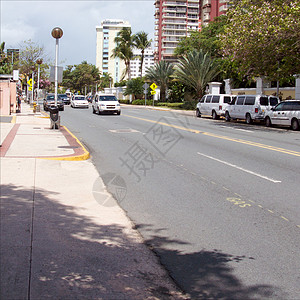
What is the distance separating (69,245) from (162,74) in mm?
62349

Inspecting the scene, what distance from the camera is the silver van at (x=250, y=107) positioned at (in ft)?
89.1

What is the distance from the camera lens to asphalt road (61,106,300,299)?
4496mm

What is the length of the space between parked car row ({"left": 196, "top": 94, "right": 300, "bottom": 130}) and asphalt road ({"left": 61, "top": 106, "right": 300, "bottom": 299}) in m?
10.1

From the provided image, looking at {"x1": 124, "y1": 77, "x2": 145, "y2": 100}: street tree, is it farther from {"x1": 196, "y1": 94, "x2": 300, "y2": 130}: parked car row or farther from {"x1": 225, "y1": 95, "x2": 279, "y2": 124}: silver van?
{"x1": 225, "y1": 95, "x2": 279, "y2": 124}: silver van

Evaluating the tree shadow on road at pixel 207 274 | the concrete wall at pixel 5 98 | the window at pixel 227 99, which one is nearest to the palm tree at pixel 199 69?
the window at pixel 227 99

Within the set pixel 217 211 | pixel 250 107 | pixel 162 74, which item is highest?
pixel 162 74

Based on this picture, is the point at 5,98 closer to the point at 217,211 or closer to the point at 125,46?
the point at 217,211

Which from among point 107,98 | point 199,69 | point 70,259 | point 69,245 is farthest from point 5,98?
point 70,259

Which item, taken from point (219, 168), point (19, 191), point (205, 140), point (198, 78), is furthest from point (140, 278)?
point (198, 78)

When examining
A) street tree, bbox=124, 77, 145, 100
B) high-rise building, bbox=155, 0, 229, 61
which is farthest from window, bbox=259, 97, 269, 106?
high-rise building, bbox=155, 0, 229, 61

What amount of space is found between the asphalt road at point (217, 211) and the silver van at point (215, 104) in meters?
18.3

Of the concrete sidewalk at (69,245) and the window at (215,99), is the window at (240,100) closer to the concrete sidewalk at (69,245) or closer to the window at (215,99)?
the window at (215,99)

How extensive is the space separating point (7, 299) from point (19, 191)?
4.41 metres

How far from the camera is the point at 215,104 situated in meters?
33.3
